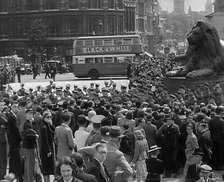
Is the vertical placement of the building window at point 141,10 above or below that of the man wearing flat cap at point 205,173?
above

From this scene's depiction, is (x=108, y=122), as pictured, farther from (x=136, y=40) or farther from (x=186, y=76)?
(x=136, y=40)

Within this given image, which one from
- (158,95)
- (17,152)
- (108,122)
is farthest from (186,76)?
(108,122)

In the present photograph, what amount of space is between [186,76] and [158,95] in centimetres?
471

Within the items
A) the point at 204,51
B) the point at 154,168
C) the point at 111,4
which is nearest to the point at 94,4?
the point at 111,4

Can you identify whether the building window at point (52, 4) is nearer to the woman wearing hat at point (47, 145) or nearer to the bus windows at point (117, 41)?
the bus windows at point (117, 41)

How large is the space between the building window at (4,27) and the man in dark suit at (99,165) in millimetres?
78064

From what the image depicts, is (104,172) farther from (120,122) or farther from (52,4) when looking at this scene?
(52,4)

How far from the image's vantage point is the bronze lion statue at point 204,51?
2584 cm

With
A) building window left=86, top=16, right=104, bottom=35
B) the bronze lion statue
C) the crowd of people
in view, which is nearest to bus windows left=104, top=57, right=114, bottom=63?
the bronze lion statue

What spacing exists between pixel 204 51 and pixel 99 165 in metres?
17.8

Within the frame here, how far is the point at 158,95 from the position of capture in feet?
69.9

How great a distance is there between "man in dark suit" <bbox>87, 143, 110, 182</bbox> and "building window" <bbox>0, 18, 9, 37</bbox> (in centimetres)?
7806

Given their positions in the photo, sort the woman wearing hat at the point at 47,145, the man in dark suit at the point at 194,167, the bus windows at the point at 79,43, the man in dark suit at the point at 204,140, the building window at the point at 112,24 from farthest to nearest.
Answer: the building window at the point at 112,24
the bus windows at the point at 79,43
the woman wearing hat at the point at 47,145
the man in dark suit at the point at 204,140
the man in dark suit at the point at 194,167

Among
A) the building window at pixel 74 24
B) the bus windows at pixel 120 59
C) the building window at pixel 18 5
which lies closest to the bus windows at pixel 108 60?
the bus windows at pixel 120 59
